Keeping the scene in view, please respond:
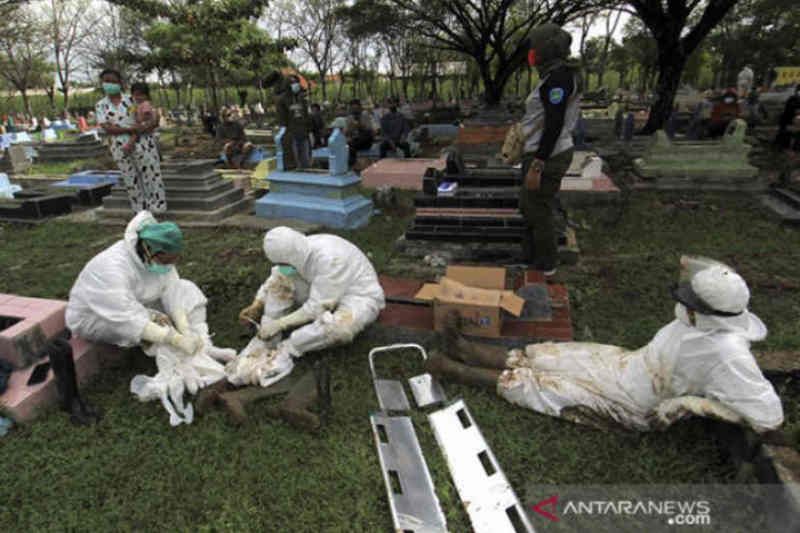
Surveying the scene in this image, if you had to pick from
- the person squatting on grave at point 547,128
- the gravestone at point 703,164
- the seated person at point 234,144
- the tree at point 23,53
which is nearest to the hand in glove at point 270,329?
the person squatting on grave at point 547,128

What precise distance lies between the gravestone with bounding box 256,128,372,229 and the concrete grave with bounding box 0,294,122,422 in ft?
12.0

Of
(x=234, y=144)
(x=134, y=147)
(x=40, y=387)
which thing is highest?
(x=134, y=147)

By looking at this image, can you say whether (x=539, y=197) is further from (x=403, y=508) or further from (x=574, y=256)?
(x=403, y=508)

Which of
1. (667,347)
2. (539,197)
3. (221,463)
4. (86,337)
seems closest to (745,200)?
(539,197)

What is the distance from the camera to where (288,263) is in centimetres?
330

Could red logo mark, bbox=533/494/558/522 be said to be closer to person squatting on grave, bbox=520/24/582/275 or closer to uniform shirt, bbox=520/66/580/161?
person squatting on grave, bbox=520/24/582/275

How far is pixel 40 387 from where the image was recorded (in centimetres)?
297

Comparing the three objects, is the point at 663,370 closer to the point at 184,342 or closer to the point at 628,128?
the point at 184,342

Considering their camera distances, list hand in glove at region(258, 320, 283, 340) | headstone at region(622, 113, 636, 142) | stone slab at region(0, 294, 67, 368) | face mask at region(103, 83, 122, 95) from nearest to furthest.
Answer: stone slab at region(0, 294, 67, 368)
hand in glove at region(258, 320, 283, 340)
face mask at region(103, 83, 122, 95)
headstone at region(622, 113, 636, 142)

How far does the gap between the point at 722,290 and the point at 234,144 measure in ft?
35.5

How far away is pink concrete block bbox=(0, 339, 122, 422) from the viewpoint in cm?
288

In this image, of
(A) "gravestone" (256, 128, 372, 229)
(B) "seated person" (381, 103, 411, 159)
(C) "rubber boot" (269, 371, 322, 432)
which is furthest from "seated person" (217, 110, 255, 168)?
(C) "rubber boot" (269, 371, 322, 432)

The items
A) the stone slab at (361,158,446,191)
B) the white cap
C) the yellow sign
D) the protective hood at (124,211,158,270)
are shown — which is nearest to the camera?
the white cap

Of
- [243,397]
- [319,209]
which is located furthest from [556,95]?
[319,209]
